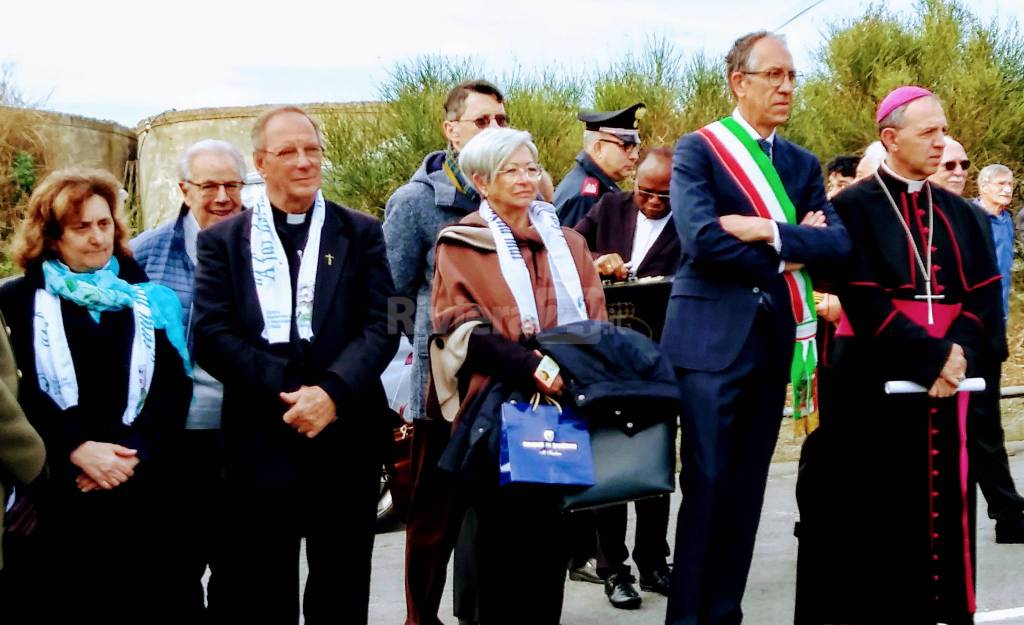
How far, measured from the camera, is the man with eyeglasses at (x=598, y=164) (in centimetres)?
634

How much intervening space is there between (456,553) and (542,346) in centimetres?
119

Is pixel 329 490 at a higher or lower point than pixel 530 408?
lower

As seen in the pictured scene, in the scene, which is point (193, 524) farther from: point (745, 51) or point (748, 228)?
point (745, 51)

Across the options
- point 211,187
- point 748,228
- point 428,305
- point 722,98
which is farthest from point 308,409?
point 722,98

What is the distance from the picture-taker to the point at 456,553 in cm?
495

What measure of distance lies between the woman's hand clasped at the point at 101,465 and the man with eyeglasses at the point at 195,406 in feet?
0.79

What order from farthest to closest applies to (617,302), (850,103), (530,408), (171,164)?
(171,164) < (850,103) < (617,302) < (530,408)

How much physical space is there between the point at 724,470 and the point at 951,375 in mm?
902

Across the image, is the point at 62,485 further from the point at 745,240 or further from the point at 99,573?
the point at 745,240

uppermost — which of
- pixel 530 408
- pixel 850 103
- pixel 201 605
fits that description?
pixel 850 103

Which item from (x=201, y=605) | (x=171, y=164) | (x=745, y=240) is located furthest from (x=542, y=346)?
(x=171, y=164)

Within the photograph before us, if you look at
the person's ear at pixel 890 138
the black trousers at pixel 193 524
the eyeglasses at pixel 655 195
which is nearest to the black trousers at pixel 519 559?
the black trousers at pixel 193 524

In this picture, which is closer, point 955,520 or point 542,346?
point 542,346

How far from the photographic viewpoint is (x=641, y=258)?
5594mm
